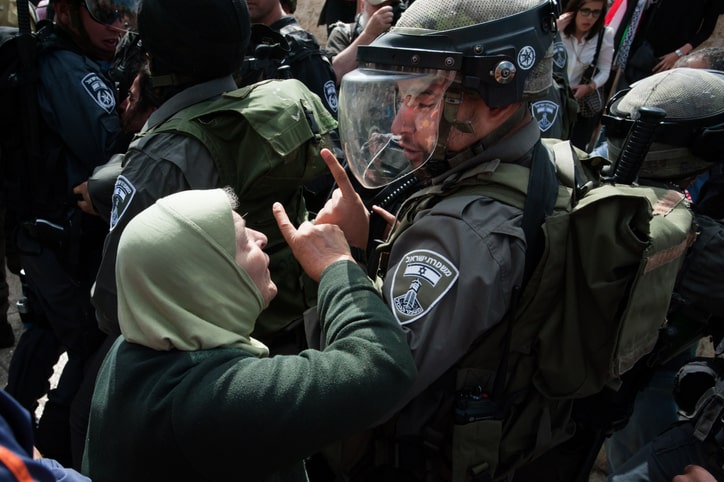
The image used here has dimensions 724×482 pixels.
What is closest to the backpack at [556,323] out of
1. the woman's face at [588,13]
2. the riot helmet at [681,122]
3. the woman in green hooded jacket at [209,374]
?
the woman in green hooded jacket at [209,374]

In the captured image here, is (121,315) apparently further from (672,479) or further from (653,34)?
(653,34)

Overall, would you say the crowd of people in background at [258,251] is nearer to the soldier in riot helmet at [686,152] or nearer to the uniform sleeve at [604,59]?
the soldier in riot helmet at [686,152]

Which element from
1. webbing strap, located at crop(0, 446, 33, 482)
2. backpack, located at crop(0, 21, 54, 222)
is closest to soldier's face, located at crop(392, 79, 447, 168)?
webbing strap, located at crop(0, 446, 33, 482)

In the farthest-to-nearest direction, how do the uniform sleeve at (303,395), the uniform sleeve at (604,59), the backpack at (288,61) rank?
the uniform sleeve at (604,59) → the backpack at (288,61) → the uniform sleeve at (303,395)

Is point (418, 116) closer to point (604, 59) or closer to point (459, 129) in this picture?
point (459, 129)

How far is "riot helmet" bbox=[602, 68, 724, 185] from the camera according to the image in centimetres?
220

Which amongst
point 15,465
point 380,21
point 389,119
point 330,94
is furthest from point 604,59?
point 15,465

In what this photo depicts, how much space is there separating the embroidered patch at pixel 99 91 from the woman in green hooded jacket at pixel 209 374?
1691 mm

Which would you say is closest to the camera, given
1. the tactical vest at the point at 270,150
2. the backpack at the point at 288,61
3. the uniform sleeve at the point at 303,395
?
the uniform sleeve at the point at 303,395

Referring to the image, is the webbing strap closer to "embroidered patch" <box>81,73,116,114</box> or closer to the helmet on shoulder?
the helmet on shoulder

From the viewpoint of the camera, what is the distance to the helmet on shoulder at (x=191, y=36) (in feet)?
6.68

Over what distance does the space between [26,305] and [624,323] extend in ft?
9.02

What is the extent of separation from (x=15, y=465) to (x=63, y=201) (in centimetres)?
225

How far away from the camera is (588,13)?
4.95m
